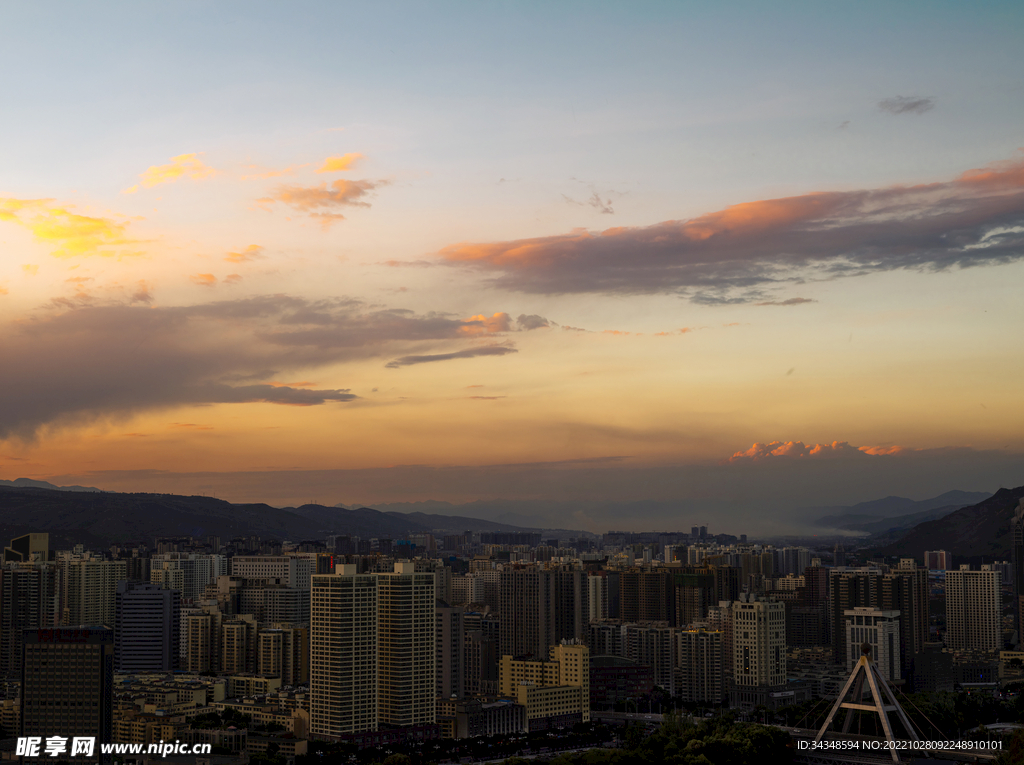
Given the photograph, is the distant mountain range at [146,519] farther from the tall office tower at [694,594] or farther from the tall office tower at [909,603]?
the tall office tower at [909,603]

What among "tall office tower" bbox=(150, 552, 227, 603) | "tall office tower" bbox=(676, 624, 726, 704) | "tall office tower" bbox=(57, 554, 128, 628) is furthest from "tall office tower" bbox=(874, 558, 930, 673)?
"tall office tower" bbox=(150, 552, 227, 603)

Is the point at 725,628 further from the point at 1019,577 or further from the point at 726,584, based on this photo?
the point at 1019,577

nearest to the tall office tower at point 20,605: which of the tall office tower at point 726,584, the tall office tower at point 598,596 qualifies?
the tall office tower at point 598,596

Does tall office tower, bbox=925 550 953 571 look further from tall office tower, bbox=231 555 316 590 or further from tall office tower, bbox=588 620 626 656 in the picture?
tall office tower, bbox=231 555 316 590

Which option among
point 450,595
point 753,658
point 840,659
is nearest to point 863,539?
A: point 450,595

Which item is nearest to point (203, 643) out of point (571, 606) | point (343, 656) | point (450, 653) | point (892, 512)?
point (450, 653)

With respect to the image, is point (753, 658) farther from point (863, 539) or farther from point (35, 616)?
point (863, 539)
